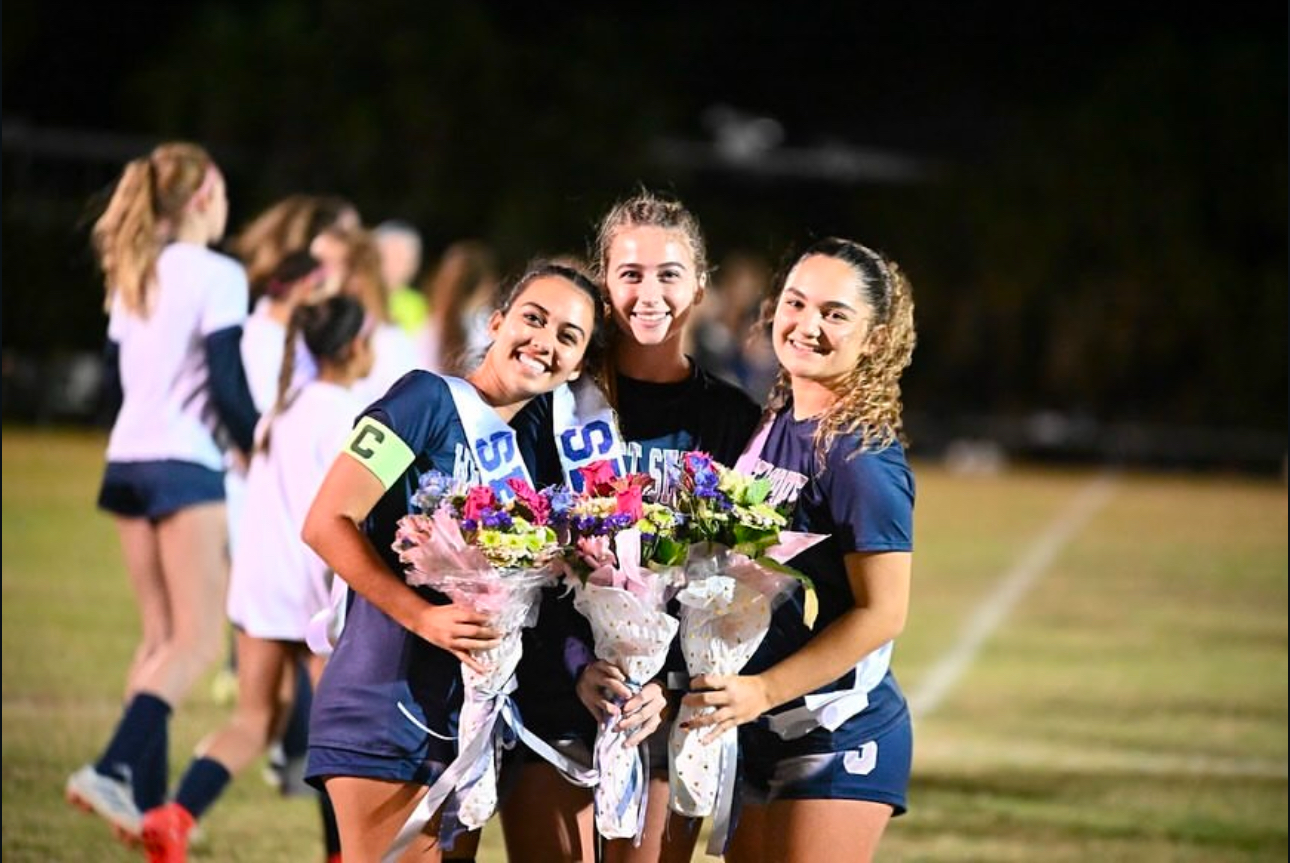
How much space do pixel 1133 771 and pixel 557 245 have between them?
95.5 feet

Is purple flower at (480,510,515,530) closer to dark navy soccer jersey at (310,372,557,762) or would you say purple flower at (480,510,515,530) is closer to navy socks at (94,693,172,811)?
dark navy soccer jersey at (310,372,557,762)

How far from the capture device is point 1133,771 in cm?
888

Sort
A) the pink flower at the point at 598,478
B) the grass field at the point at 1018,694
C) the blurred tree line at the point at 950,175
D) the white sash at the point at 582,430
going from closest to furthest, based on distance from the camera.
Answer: the pink flower at the point at 598,478 → the white sash at the point at 582,430 → the grass field at the point at 1018,694 → the blurred tree line at the point at 950,175

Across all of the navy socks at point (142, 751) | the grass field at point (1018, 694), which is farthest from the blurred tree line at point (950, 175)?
the navy socks at point (142, 751)

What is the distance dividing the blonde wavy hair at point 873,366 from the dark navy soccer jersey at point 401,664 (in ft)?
2.37

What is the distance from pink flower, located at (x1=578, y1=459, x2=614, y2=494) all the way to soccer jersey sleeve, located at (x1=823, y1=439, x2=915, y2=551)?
1.50 ft

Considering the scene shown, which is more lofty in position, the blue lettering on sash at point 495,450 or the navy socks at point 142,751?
the blue lettering on sash at point 495,450

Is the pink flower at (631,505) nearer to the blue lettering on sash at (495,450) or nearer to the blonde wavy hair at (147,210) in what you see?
the blue lettering on sash at (495,450)

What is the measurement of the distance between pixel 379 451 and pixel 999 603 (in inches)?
437

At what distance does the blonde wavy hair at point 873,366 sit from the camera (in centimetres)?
430

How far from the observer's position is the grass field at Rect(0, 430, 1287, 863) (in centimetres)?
732

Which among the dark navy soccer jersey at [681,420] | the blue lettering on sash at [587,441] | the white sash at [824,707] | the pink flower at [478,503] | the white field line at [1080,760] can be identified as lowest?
the white field line at [1080,760]

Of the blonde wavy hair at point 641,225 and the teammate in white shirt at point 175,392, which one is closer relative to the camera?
the blonde wavy hair at point 641,225

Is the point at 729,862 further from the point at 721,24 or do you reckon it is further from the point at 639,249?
the point at 721,24
